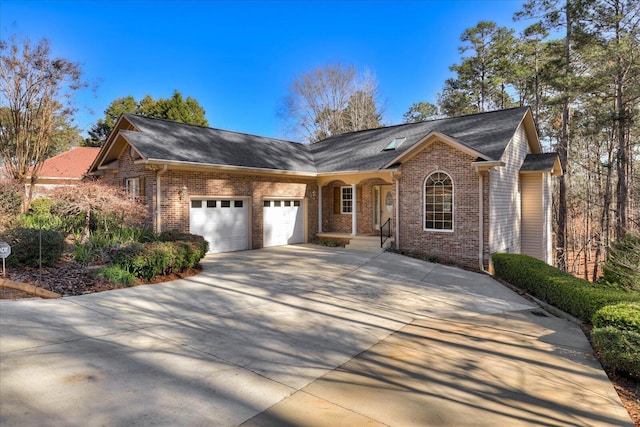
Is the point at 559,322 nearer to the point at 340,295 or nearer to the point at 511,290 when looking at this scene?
the point at 511,290

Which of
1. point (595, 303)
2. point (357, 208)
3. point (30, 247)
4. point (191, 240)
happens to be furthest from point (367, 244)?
point (30, 247)

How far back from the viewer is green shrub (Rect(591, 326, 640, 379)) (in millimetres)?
4912

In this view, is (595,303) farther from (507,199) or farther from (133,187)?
(133,187)

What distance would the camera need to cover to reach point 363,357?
5.38m

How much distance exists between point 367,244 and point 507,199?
562 centimetres

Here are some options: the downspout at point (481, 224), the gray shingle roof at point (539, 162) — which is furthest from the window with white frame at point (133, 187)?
the gray shingle roof at point (539, 162)

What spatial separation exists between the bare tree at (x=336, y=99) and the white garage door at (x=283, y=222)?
61.8 feet

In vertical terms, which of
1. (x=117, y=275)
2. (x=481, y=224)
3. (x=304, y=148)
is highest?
(x=304, y=148)

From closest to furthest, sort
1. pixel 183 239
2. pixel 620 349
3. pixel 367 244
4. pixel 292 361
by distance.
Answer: pixel 620 349 → pixel 292 361 → pixel 183 239 → pixel 367 244

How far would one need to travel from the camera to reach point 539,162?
16.0 m

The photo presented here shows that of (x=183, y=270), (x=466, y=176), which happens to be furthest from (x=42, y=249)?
(x=466, y=176)

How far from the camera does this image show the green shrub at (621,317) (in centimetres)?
531

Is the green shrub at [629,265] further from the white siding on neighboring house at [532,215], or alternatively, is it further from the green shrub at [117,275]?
the green shrub at [117,275]

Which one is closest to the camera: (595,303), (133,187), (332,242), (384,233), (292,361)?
(292,361)
